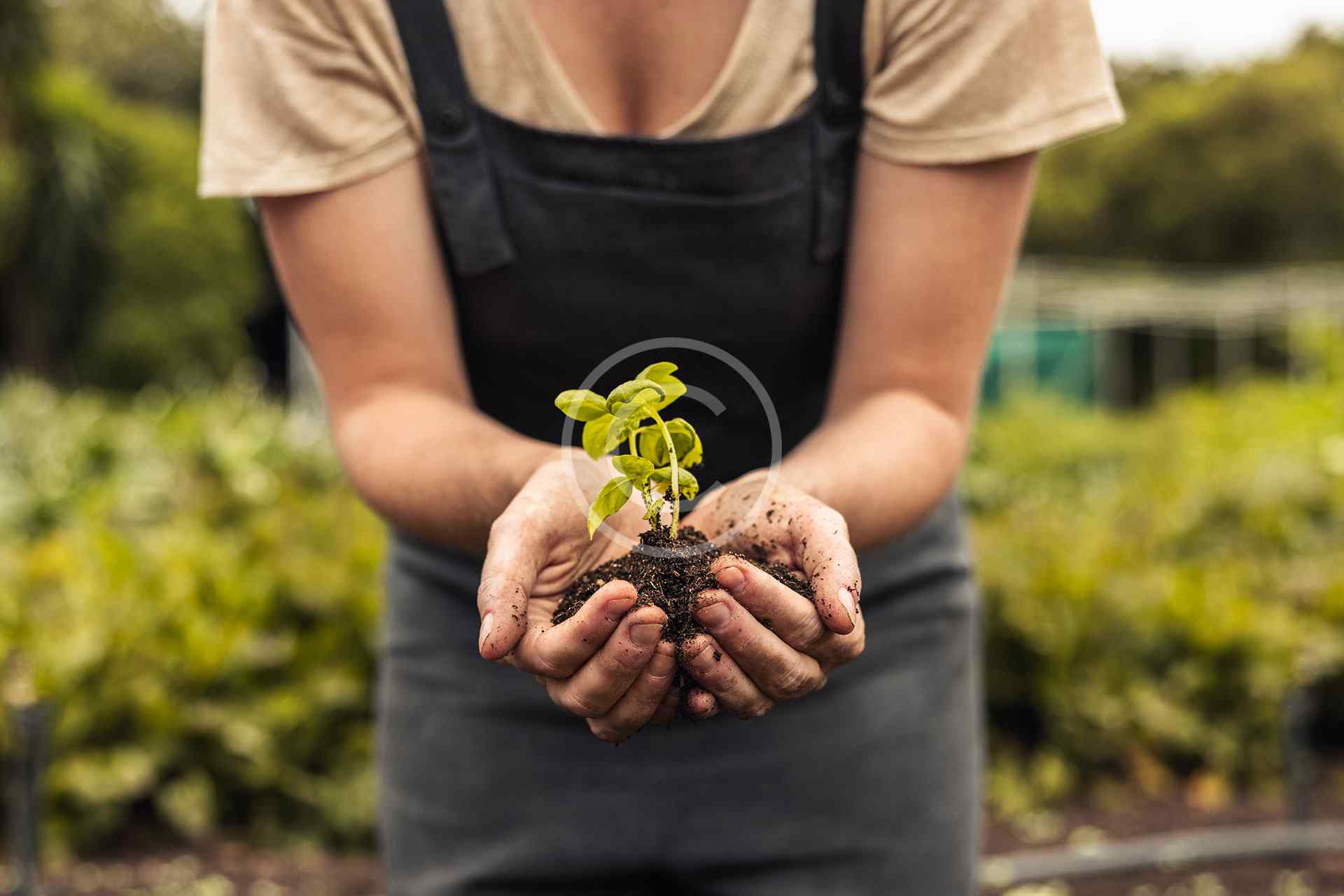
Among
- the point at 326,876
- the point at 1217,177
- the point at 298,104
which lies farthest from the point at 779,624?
the point at 1217,177

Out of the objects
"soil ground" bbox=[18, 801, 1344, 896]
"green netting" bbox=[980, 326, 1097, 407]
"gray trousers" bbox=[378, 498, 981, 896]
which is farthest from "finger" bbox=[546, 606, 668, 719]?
"green netting" bbox=[980, 326, 1097, 407]

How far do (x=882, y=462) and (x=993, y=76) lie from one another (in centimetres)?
56

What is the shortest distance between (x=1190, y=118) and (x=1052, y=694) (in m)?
36.4

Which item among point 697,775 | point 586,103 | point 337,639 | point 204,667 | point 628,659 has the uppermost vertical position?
point 586,103

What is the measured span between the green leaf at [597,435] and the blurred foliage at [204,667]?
10.9 feet

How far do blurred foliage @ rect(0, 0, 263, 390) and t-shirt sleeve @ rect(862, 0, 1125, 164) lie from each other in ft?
55.7

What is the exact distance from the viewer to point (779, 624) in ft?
4.44

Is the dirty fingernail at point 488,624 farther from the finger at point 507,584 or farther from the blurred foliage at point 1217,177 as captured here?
the blurred foliage at point 1217,177

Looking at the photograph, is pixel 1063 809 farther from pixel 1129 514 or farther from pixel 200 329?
pixel 200 329

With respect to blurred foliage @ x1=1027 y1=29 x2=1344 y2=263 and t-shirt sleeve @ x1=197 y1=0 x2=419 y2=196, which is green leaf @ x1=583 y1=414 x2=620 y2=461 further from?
blurred foliage @ x1=1027 y1=29 x2=1344 y2=263

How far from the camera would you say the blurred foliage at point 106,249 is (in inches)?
675

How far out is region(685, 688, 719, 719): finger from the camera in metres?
1.36

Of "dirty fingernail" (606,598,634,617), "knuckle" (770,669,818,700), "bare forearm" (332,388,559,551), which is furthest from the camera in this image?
"bare forearm" (332,388,559,551)

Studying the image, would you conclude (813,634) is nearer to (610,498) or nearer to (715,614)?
(715,614)
